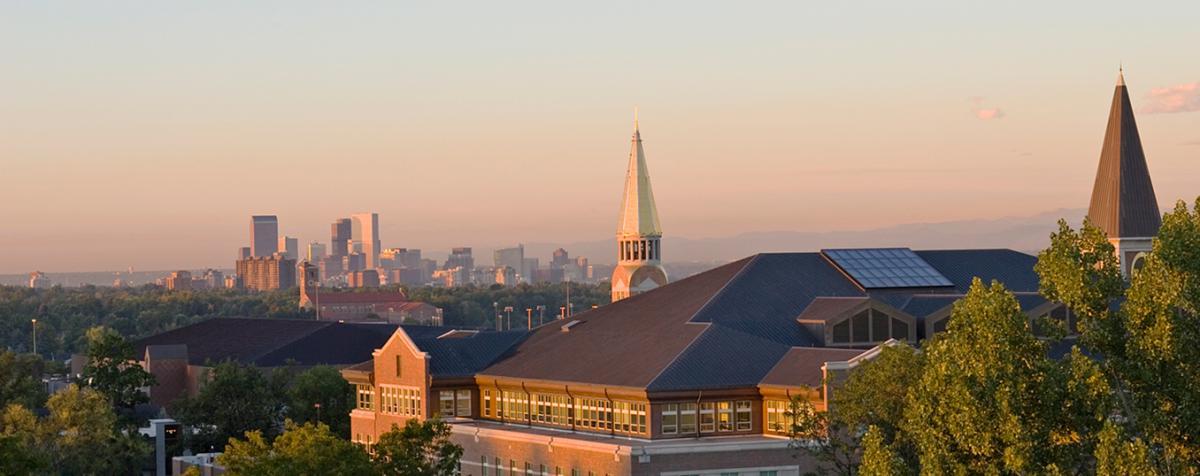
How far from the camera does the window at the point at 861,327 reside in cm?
10838

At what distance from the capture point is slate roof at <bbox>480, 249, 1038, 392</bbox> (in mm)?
102312

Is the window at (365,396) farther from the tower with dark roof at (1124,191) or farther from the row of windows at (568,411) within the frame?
the tower with dark roof at (1124,191)

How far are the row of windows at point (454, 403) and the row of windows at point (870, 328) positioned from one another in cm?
2031

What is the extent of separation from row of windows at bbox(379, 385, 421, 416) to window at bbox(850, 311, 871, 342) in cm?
2327

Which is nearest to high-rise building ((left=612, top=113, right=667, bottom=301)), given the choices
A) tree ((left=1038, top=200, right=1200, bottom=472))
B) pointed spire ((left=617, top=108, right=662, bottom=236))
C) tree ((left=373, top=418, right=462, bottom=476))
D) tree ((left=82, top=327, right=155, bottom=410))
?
pointed spire ((left=617, top=108, right=662, bottom=236))

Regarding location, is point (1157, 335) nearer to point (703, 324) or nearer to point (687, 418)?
point (687, 418)

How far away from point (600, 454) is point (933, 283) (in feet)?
92.8

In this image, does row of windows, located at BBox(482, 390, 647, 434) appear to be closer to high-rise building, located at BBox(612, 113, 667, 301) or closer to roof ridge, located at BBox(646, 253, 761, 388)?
roof ridge, located at BBox(646, 253, 761, 388)

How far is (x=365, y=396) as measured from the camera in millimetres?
122750

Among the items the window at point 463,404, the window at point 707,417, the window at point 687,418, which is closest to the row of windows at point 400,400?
the window at point 463,404

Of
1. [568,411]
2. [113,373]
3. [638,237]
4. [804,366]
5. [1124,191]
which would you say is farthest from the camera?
[638,237]

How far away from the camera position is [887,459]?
6225 centimetres

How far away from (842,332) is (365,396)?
97.3 feet

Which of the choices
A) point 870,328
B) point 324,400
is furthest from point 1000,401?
point 324,400
